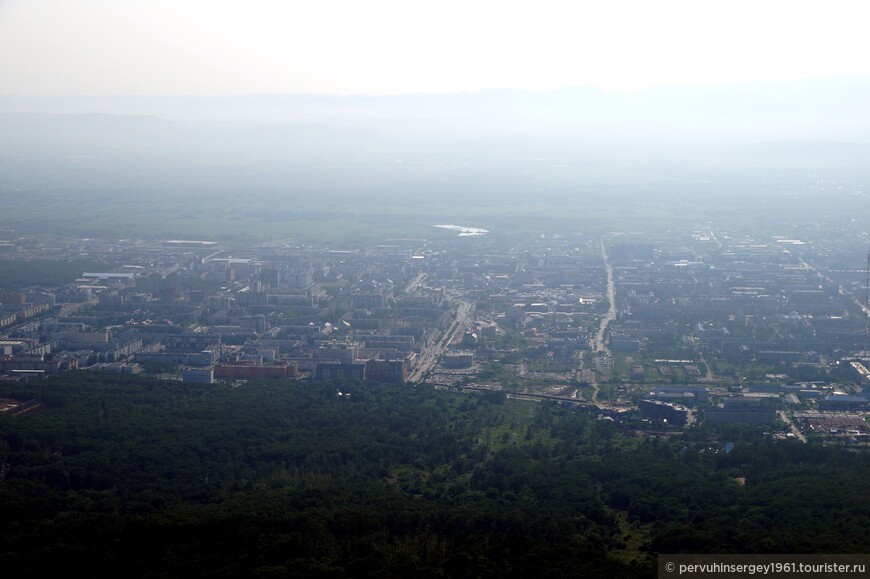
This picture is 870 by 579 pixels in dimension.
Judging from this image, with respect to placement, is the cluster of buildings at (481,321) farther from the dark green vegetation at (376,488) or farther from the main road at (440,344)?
the dark green vegetation at (376,488)

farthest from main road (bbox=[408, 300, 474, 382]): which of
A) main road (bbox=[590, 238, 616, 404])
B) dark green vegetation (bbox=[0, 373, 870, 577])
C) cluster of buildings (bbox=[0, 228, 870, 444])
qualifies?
main road (bbox=[590, 238, 616, 404])

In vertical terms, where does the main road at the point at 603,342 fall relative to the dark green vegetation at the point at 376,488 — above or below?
below

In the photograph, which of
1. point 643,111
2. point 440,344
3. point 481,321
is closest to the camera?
point 440,344

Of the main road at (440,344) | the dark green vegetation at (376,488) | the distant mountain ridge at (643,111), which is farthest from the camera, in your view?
the distant mountain ridge at (643,111)

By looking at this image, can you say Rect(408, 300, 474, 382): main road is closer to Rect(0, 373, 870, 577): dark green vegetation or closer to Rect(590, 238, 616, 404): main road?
Rect(0, 373, 870, 577): dark green vegetation

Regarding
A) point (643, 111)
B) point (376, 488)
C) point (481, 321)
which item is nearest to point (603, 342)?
point (481, 321)

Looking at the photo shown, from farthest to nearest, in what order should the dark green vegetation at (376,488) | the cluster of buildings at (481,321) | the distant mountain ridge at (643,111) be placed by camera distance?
the distant mountain ridge at (643,111), the cluster of buildings at (481,321), the dark green vegetation at (376,488)

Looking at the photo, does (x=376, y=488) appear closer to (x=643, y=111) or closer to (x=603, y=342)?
(x=603, y=342)

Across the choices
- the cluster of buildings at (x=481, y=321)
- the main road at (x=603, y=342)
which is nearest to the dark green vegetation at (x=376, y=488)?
Answer: the cluster of buildings at (x=481, y=321)
